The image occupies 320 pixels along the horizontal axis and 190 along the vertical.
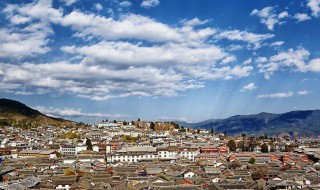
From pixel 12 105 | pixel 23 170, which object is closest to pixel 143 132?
pixel 23 170

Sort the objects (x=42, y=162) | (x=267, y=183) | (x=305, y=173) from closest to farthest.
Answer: (x=267, y=183) < (x=305, y=173) < (x=42, y=162)

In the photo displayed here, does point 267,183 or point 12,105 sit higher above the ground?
point 12,105

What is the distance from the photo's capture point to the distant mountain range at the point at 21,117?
124 m

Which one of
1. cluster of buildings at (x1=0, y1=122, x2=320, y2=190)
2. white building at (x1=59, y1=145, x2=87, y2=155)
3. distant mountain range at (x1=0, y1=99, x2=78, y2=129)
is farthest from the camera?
distant mountain range at (x1=0, y1=99, x2=78, y2=129)

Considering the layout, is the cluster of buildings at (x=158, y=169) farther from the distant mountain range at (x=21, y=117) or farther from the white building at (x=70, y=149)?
the distant mountain range at (x=21, y=117)

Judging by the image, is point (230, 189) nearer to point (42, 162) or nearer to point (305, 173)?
point (305, 173)

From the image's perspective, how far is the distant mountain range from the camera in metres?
124

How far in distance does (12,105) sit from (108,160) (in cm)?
12745

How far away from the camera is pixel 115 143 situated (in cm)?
7244

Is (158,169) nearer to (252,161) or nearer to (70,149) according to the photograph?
(252,161)

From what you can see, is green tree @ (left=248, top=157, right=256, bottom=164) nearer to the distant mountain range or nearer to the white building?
the white building

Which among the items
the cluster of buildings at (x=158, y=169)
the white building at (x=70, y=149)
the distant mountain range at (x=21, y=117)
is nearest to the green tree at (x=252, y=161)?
the cluster of buildings at (x=158, y=169)

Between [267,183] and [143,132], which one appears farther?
[143,132]

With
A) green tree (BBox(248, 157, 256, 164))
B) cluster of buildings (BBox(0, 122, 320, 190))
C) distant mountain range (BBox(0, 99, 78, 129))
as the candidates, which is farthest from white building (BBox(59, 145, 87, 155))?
distant mountain range (BBox(0, 99, 78, 129))
